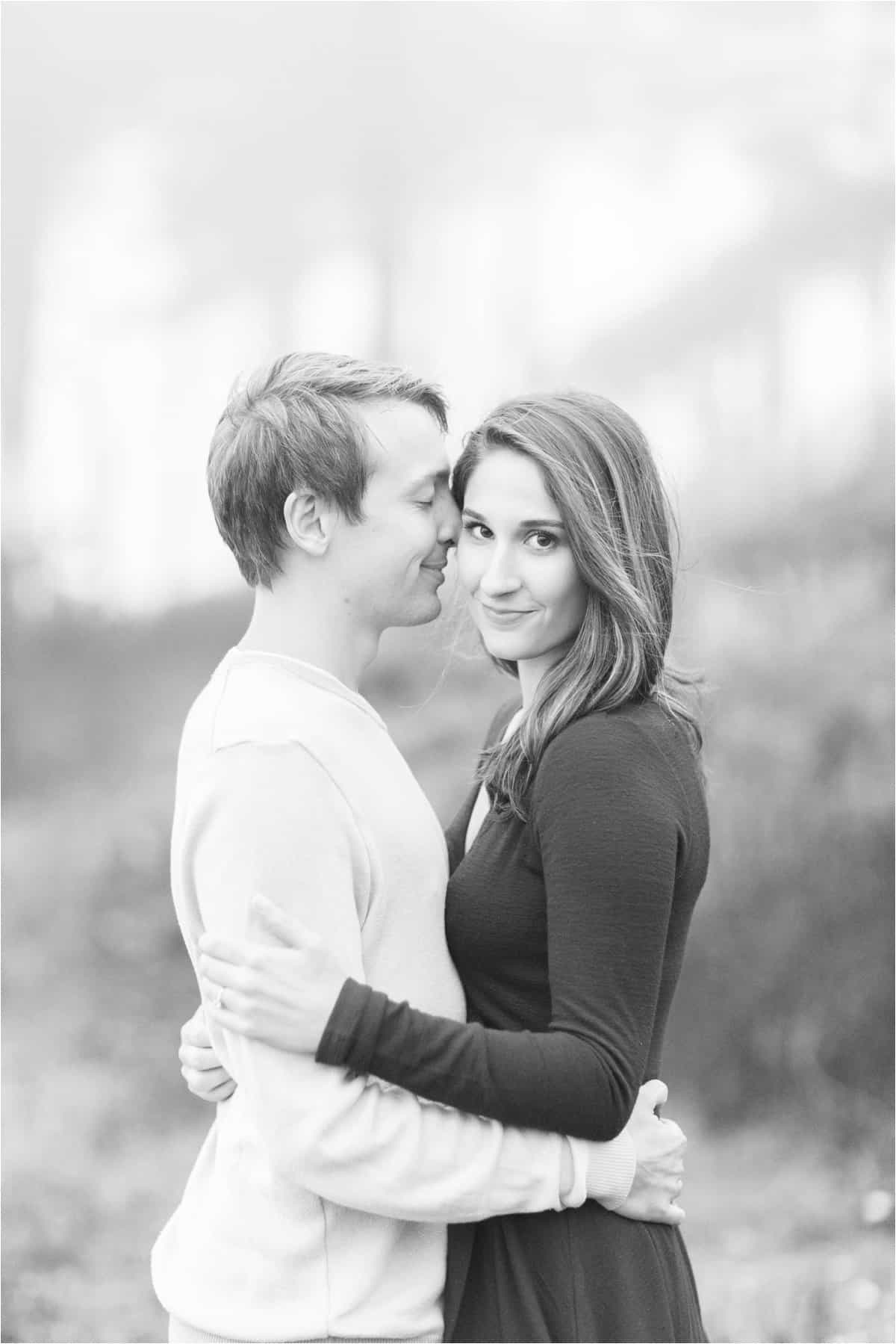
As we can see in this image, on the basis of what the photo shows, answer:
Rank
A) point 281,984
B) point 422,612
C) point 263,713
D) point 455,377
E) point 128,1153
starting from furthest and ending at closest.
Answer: point 455,377, point 128,1153, point 422,612, point 263,713, point 281,984

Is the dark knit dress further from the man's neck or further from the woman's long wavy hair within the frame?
the man's neck

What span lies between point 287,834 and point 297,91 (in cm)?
445

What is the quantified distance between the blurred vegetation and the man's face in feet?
9.75

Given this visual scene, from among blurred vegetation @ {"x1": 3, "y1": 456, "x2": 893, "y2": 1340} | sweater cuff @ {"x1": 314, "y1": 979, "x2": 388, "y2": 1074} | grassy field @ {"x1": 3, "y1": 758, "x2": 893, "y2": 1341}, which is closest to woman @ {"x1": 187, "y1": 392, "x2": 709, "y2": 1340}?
sweater cuff @ {"x1": 314, "y1": 979, "x2": 388, "y2": 1074}

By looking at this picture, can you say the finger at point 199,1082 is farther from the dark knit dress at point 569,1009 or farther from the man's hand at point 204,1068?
the dark knit dress at point 569,1009

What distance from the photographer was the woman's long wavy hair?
5.35 feet

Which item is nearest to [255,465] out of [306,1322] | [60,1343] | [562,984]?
[562,984]

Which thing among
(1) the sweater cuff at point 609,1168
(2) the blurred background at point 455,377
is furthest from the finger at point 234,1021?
(2) the blurred background at point 455,377

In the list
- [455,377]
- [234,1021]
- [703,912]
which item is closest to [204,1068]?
[234,1021]

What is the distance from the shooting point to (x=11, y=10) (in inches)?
201

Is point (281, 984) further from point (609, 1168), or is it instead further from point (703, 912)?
point (703, 912)

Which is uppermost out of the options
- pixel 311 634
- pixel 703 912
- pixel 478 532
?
pixel 478 532

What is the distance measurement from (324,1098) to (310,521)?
669 millimetres

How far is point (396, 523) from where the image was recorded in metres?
1.68
